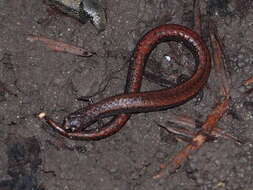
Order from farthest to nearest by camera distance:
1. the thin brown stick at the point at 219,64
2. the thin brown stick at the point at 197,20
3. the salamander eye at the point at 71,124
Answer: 1. the thin brown stick at the point at 197,20
2. the thin brown stick at the point at 219,64
3. the salamander eye at the point at 71,124

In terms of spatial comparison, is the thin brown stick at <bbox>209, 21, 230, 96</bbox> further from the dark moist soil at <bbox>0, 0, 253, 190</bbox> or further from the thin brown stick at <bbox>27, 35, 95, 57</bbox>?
the thin brown stick at <bbox>27, 35, 95, 57</bbox>

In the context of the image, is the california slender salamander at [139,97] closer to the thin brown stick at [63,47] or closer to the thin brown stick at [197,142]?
the thin brown stick at [197,142]

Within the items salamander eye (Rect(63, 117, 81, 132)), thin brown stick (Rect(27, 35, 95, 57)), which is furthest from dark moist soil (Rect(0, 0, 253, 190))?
salamander eye (Rect(63, 117, 81, 132))

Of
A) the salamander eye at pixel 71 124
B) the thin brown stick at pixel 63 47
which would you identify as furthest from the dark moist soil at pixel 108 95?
the salamander eye at pixel 71 124

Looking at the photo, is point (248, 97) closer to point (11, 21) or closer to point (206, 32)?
point (206, 32)

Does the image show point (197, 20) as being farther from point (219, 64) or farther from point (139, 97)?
point (139, 97)

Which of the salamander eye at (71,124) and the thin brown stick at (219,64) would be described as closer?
the salamander eye at (71,124)

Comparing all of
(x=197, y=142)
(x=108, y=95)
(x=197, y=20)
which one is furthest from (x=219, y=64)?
(x=108, y=95)
